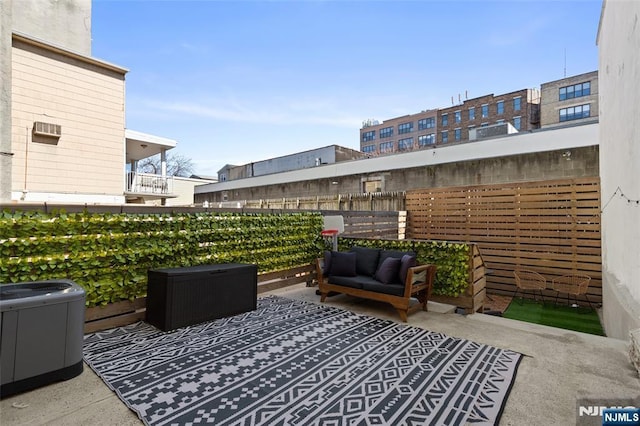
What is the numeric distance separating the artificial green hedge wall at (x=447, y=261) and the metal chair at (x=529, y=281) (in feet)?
9.42

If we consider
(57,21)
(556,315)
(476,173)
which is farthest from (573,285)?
(57,21)

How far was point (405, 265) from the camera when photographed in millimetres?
4309

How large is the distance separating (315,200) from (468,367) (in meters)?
8.89

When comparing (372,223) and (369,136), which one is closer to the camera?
(372,223)

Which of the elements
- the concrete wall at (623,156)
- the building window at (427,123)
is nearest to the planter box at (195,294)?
the concrete wall at (623,156)

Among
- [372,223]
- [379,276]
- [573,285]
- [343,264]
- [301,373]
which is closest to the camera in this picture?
[301,373]

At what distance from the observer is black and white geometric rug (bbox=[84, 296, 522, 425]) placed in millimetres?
2070

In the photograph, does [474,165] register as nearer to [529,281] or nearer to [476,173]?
[476,173]

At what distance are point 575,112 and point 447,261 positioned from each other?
32724 millimetres

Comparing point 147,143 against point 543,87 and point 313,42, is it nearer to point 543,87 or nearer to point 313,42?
point 313,42

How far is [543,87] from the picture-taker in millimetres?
30266

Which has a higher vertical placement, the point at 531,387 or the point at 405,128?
the point at 405,128

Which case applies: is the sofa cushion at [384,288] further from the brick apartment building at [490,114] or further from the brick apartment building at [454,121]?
the brick apartment building at [490,114]

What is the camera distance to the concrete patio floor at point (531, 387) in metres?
2.03
